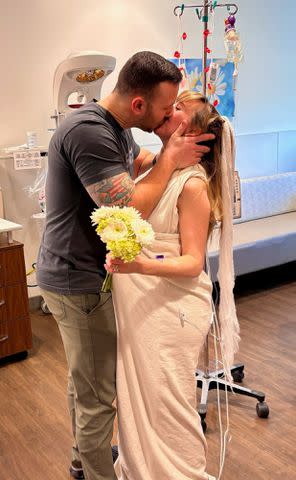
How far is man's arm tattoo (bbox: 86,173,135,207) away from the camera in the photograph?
4.70 ft

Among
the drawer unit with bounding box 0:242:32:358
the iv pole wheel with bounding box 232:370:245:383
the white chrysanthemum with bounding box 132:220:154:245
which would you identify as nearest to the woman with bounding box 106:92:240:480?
the white chrysanthemum with bounding box 132:220:154:245

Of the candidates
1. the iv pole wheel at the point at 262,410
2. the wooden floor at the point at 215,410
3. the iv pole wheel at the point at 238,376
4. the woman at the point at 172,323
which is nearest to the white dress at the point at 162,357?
the woman at the point at 172,323

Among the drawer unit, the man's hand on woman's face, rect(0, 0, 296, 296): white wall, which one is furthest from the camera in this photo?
rect(0, 0, 296, 296): white wall

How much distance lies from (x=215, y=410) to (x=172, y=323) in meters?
1.06

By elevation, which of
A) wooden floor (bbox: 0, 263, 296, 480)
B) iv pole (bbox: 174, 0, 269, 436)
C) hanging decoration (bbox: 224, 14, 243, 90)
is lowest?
wooden floor (bbox: 0, 263, 296, 480)

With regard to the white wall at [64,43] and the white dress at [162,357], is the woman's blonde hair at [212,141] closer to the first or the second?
the white dress at [162,357]

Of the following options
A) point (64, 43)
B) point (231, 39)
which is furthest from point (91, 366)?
point (64, 43)

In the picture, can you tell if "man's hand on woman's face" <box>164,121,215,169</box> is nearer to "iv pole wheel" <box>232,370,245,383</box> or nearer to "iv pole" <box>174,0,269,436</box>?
"iv pole" <box>174,0,269,436</box>

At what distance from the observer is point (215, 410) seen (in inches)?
101

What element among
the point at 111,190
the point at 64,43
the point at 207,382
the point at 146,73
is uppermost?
the point at 64,43

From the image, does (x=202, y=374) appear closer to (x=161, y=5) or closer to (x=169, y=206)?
(x=169, y=206)

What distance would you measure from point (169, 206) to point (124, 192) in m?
0.22

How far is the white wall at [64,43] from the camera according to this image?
3.54m

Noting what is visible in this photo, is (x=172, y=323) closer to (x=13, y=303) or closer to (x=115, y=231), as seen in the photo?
(x=115, y=231)
